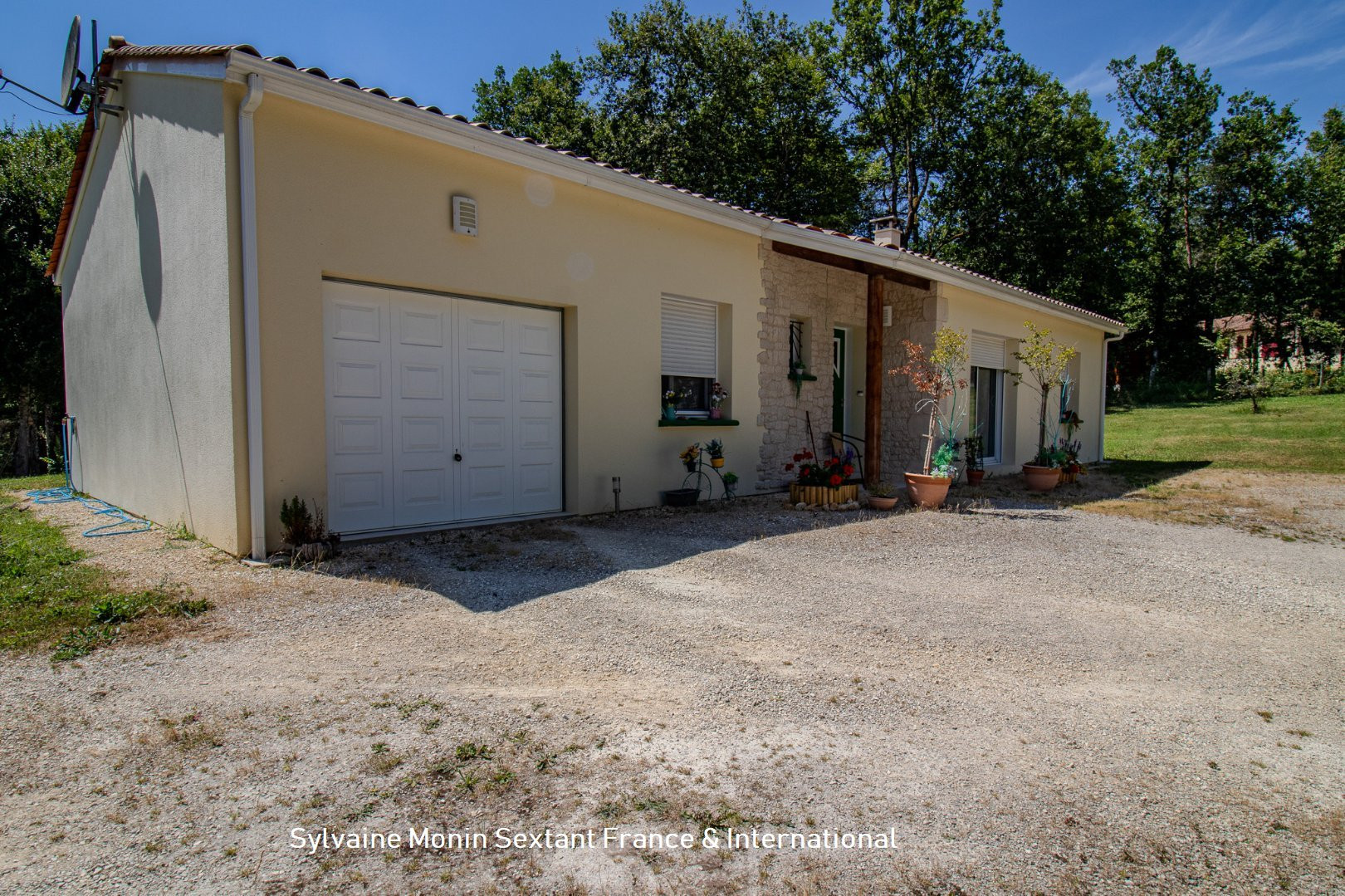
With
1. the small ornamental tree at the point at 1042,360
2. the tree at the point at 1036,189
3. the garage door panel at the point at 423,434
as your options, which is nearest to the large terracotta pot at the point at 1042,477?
the small ornamental tree at the point at 1042,360

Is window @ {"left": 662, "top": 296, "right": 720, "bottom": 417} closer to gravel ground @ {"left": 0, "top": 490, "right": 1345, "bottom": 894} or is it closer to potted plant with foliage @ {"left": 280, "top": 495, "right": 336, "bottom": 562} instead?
gravel ground @ {"left": 0, "top": 490, "right": 1345, "bottom": 894}

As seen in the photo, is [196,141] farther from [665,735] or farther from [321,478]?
[665,735]

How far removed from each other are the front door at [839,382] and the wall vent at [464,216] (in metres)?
6.20

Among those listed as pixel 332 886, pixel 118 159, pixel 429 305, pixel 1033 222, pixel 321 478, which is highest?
pixel 1033 222

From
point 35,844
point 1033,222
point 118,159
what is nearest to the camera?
point 35,844

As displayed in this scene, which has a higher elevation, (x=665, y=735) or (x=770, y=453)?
(x=770, y=453)

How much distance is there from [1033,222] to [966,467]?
17893mm

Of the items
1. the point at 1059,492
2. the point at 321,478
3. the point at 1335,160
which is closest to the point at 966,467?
the point at 1059,492

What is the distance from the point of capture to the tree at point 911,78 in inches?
1000

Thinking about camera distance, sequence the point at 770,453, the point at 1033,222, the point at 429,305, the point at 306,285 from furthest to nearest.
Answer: the point at 1033,222
the point at 770,453
the point at 429,305
the point at 306,285

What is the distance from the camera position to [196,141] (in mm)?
5516

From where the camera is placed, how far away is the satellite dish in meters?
6.83

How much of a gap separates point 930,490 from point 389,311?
234 inches

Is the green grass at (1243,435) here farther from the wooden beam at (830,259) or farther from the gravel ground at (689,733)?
the gravel ground at (689,733)
